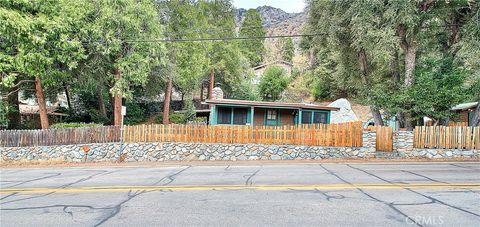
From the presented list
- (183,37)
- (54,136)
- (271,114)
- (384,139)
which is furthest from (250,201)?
(183,37)

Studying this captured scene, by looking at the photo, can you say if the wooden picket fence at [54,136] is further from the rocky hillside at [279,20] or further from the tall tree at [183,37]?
the rocky hillside at [279,20]

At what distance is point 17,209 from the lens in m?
5.81

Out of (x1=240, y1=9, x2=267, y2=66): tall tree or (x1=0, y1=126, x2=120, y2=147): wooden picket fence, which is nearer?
(x1=0, y1=126, x2=120, y2=147): wooden picket fence

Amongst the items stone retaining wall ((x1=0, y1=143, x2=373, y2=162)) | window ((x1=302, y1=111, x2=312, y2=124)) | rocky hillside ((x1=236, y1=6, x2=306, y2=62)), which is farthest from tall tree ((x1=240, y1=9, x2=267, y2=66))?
rocky hillside ((x1=236, y1=6, x2=306, y2=62))

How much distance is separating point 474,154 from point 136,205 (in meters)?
15.5

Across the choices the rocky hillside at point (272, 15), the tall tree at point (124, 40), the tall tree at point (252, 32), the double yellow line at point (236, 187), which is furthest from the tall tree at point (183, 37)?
the rocky hillside at point (272, 15)

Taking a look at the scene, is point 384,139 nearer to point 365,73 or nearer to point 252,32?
point 365,73

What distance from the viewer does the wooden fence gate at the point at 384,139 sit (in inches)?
595

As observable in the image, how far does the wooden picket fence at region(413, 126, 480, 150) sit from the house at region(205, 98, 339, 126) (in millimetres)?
6953

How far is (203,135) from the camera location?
15.8 m

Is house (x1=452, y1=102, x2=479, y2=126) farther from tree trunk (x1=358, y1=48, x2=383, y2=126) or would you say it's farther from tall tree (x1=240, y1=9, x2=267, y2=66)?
tall tree (x1=240, y1=9, x2=267, y2=66)

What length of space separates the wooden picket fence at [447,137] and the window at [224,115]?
422 inches

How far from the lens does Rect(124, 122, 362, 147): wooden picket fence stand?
1512 cm

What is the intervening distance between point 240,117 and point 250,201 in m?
14.1
